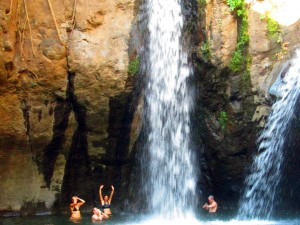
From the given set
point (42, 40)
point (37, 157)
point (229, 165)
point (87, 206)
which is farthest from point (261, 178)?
point (42, 40)

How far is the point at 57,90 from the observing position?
41.9 feet

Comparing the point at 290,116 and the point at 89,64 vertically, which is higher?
the point at 89,64

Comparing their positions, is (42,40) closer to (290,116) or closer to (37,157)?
(37,157)

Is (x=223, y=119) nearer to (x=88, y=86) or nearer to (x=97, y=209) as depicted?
(x=88, y=86)

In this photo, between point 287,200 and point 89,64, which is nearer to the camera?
point 89,64

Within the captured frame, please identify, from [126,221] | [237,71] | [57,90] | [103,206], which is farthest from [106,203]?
[237,71]

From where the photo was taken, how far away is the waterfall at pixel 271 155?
488 inches

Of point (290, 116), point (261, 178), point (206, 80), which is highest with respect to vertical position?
point (206, 80)

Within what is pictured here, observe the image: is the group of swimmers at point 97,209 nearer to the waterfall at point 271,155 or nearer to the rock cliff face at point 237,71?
the rock cliff face at point 237,71

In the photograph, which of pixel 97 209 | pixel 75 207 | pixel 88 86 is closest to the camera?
pixel 97 209

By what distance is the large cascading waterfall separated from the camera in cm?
1364

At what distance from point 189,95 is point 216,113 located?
3.47 feet

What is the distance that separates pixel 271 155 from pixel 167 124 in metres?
3.25

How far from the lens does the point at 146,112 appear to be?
13.6 metres
